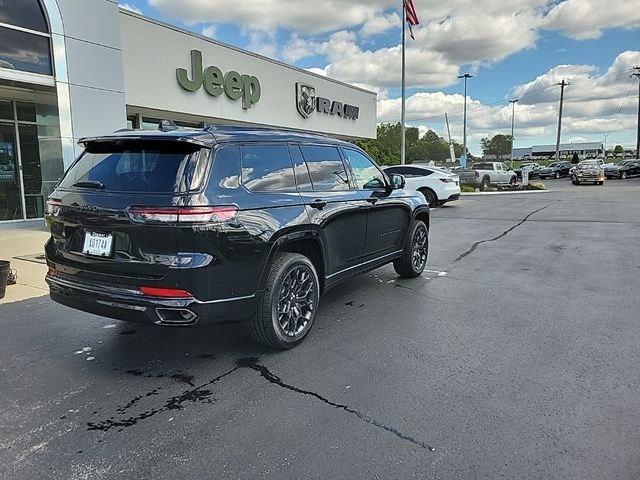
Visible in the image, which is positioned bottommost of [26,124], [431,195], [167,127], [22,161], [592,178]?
[431,195]

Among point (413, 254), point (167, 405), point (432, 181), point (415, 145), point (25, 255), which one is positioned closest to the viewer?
point (167, 405)

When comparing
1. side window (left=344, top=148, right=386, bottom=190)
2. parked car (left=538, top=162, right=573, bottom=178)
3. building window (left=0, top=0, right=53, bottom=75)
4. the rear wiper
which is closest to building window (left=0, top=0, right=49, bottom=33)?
building window (left=0, top=0, right=53, bottom=75)

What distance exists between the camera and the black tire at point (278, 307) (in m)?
3.91

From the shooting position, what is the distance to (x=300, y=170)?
14.8ft

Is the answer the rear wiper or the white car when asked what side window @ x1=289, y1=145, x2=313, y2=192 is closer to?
the rear wiper

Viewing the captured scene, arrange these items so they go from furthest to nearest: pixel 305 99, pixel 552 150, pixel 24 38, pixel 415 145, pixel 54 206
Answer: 1. pixel 552 150
2. pixel 415 145
3. pixel 305 99
4. pixel 24 38
5. pixel 54 206

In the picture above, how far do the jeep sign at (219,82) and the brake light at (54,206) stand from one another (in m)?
12.8

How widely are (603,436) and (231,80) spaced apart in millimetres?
17225

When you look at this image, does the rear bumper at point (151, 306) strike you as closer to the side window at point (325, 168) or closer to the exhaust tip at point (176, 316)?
the exhaust tip at point (176, 316)

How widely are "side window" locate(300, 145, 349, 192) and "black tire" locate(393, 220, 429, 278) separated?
69.1 inches

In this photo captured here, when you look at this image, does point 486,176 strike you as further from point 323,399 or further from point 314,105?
point 323,399

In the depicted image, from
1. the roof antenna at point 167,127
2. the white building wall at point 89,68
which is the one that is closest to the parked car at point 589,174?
the white building wall at point 89,68

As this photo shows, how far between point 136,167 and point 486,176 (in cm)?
3005

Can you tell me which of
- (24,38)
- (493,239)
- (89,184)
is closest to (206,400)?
(89,184)
